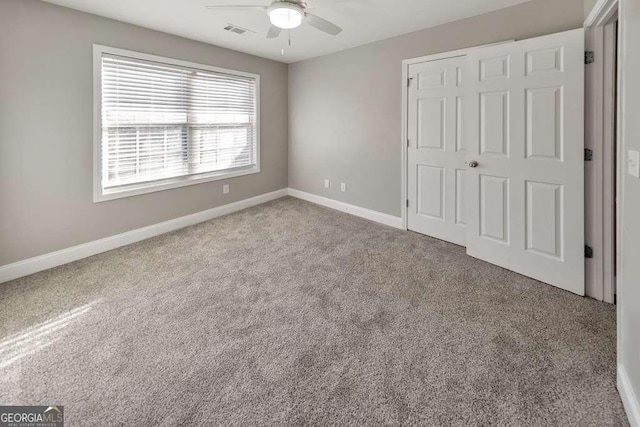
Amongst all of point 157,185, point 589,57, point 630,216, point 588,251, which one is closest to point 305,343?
point 630,216

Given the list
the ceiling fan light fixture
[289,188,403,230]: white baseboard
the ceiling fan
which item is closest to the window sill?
[289,188,403,230]: white baseboard

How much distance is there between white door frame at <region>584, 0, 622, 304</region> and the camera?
2.22 metres

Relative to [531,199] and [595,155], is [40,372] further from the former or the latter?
[595,155]

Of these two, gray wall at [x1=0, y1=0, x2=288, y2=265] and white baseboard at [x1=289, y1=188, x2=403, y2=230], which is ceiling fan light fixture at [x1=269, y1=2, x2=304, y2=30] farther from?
white baseboard at [x1=289, y1=188, x2=403, y2=230]

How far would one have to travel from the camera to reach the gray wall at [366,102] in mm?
2977

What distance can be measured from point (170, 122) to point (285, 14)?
2.21m

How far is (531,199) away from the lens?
8.70 ft

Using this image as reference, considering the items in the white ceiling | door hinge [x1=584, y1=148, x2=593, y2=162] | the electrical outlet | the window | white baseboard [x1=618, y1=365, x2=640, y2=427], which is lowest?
white baseboard [x1=618, y1=365, x2=640, y2=427]

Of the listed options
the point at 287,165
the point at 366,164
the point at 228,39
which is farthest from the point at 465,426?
the point at 287,165

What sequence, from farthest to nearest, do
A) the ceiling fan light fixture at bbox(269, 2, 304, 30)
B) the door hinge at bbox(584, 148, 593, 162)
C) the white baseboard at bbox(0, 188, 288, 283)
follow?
the white baseboard at bbox(0, 188, 288, 283) < the ceiling fan light fixture at bbox(269, 2, 304, 30) < the door hinge at bbox(584, 148, 593, 162)

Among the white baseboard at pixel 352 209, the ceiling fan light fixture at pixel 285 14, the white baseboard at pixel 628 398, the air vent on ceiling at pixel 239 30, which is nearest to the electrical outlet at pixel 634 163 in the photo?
the white baseboard at pixel 628 398

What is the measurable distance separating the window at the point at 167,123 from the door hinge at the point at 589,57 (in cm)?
408

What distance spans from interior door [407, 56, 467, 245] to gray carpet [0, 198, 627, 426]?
62 centimetres

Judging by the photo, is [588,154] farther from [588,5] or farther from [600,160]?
[588,5]
